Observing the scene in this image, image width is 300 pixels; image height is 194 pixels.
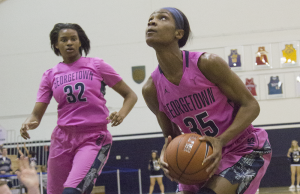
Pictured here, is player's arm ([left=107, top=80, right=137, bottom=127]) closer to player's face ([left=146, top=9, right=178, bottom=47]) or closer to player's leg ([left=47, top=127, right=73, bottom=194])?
player's leg ([left=47, top=127, right=73, bottom=194])

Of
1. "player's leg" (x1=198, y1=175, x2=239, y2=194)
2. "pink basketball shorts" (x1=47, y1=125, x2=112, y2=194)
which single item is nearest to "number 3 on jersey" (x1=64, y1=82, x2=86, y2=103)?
→ "pink basketball shorts" (x1=47, y1=125, x2=112, y2=194)

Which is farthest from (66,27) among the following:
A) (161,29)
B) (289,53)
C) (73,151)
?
(289,53)

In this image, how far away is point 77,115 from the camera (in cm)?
311

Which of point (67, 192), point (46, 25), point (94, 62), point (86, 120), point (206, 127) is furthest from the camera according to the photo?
point (46, 25)

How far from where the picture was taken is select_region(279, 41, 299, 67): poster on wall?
467 inches

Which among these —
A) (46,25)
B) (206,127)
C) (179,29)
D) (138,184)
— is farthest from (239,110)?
(46,25)

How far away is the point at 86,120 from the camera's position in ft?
10.1

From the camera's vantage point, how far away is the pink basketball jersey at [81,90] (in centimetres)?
312

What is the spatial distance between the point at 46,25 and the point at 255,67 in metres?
7.81

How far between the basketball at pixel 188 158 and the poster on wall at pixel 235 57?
34.2 ft

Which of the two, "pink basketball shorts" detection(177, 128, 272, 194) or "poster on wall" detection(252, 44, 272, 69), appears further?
"poster on wall" detection(252, 44, 272, 69)

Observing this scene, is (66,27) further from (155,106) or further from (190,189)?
(190,189)

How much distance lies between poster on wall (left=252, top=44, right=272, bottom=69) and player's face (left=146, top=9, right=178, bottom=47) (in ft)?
34.0

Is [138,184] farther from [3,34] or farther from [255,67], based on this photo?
[3,34]
